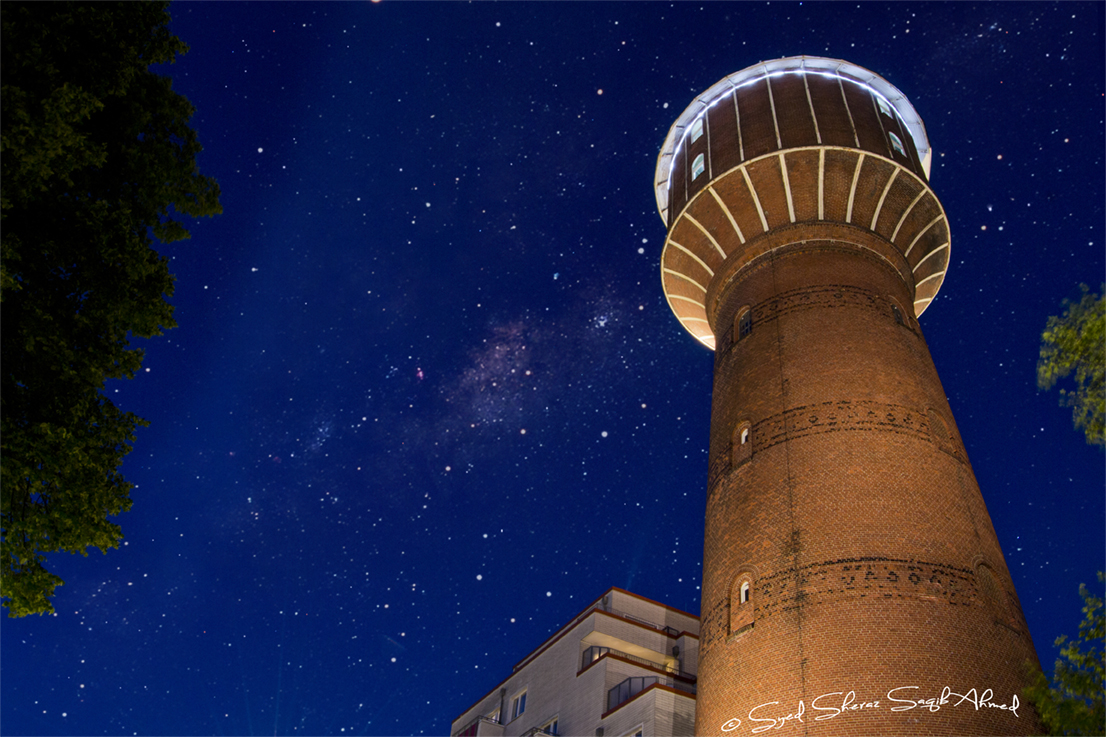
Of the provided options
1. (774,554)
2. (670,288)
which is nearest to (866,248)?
(670,288)

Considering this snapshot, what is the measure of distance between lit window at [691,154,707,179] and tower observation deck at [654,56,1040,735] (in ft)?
0.24

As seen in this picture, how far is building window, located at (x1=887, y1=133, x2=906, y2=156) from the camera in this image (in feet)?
78.5

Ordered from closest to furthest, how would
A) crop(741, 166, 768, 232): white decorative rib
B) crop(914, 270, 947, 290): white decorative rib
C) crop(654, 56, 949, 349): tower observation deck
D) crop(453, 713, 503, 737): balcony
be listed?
crop(654, 56, 949, 349): tower observation deck → crop(741, 166, 768, 232): white decorative rib → crop(914, 270, 947, 290): white decorative rib → crop(453, 713, 503, 737): balcony

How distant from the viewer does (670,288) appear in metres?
26.5

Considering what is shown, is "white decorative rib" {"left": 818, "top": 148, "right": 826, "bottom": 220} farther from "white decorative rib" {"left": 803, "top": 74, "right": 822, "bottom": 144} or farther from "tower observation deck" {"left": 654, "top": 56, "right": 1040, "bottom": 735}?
"white decorative rib" {"left": 803, "top": 74, "right": 822, "bottom": 144}

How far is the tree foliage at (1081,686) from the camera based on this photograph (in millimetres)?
11117

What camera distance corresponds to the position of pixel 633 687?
26.2 m

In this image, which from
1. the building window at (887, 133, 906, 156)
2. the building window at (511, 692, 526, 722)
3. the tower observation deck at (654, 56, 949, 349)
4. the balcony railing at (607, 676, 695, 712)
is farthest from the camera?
the building window at (511, 692, 526, 722)

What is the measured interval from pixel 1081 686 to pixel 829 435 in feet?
22.9

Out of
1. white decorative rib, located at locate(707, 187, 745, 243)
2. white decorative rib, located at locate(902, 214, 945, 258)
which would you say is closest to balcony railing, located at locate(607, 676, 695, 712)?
white decorative rib, located at locate(707, 187, 745, 243)

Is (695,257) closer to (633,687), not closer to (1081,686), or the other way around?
(633,687)

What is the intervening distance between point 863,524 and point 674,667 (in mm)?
16167

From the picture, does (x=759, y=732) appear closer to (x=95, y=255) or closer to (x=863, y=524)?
(x=863, y=524)
